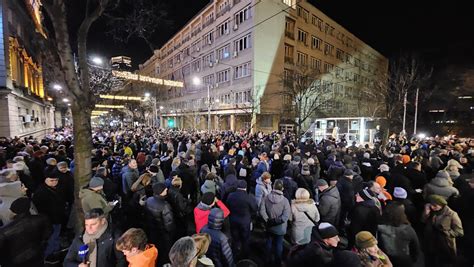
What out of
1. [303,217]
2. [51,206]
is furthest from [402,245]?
[51,206]

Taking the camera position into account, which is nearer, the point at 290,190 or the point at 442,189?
the point at 442,189

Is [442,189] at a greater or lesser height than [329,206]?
greater

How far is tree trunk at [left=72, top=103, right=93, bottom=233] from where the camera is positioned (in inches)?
196

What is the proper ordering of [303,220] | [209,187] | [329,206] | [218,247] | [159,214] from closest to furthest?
[218,247] < [159,214] < [303,220] < [329,206] < [209,187]

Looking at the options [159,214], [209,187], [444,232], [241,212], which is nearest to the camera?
[444,232]

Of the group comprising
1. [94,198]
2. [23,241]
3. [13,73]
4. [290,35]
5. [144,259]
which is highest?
[290,35]

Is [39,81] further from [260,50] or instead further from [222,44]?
[260,50]

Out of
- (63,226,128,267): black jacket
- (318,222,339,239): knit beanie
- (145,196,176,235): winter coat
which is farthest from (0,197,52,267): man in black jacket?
(318,222,339,239): knit beanie

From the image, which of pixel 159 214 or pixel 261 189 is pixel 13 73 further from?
pixel 261 189

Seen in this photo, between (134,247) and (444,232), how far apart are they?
4.59 metres

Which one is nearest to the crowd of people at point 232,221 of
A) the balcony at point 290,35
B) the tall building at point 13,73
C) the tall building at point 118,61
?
the tall building at point 13,73

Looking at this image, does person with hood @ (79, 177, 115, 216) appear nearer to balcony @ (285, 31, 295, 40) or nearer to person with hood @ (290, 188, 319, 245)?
person with hood @ (290, 188, 319, 245)

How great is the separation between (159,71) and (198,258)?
2552 inches

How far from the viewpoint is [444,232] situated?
154 inches
